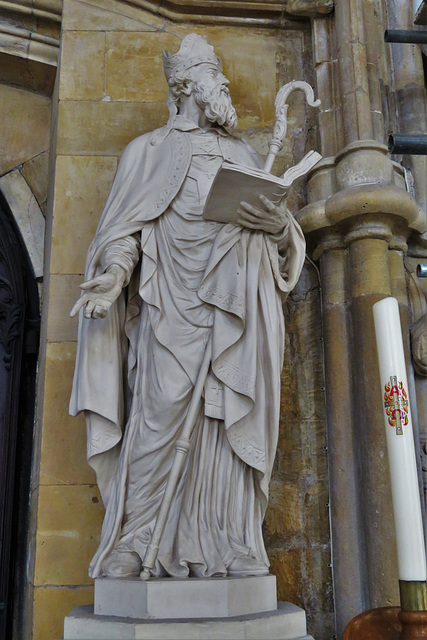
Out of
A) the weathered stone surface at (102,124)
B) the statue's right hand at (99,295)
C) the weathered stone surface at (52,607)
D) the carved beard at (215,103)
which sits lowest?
the weathered stone surface at (52,607)

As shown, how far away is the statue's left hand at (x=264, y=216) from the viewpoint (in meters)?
2.67

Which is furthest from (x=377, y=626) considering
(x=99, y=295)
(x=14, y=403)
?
(x=14, y=403)

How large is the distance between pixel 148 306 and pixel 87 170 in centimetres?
108

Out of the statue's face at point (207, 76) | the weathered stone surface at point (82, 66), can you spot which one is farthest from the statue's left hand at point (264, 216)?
the weathered stone surface at point (82, 66)

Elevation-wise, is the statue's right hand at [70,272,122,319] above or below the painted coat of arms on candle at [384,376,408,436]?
above

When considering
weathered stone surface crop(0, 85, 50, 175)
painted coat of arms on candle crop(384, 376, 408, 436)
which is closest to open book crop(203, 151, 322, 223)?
painted coat of arms on candle crop(384, 376, 408, 436)

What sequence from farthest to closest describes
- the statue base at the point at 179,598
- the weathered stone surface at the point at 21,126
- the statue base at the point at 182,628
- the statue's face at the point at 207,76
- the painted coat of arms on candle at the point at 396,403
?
1. the weathered stone surface at the point at 21,126
2. the statue's face at the point at 207,76
3. the statue base at the point at 179,598
4. the statue base at the point at 182,628
5. the painted coat of arms on candle at the point at 396,403

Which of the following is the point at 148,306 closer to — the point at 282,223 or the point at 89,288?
the point at 89,288

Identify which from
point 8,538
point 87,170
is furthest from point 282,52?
point 8,538

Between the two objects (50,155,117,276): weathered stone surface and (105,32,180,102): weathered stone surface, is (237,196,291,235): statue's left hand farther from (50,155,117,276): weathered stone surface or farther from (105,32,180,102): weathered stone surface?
(105,32,180,102): weathered stone surface

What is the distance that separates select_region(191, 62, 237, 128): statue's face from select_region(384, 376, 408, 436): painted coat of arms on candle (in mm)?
1588

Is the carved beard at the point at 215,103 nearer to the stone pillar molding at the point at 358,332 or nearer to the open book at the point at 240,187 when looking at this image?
the open book at the point at 240,187

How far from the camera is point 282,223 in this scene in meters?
2.76

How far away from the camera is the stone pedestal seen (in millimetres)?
2033
